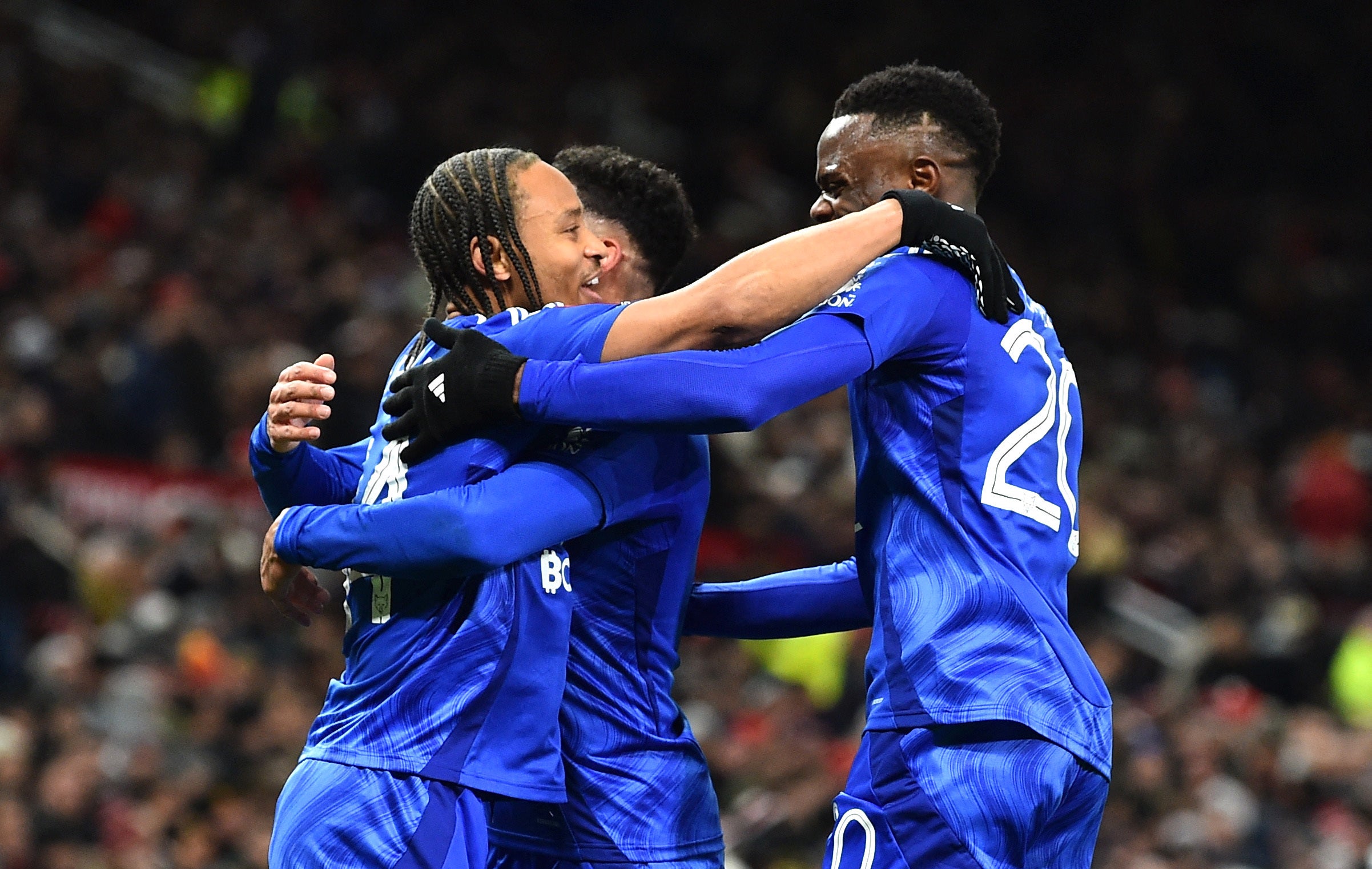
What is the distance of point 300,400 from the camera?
3.33 m

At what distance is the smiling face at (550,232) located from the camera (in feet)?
11.0

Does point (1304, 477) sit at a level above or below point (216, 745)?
below

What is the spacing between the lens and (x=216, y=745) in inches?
325

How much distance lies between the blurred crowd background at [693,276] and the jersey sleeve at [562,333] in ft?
15.8

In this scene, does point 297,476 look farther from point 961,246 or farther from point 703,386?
point 961,246

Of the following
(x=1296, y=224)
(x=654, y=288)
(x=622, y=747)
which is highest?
(x=654, y=288)

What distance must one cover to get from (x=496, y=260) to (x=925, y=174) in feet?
2.93

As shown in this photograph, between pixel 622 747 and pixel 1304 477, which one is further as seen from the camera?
pixel 1304 477

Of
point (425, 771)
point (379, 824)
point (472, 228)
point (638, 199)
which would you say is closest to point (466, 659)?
point (425, 771)

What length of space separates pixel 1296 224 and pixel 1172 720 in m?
7.25

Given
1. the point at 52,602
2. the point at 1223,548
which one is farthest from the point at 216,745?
the point at 1223,548

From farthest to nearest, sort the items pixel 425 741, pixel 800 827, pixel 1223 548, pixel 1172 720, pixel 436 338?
pixel 1223 548 → pixel 1172 720 → pixel 800 827 → pixel 436 338 → pixel 425 741

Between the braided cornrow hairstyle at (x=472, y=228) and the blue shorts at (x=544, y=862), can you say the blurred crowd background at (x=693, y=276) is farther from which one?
the braided cornrow hairstyle at (x=472, y=228)

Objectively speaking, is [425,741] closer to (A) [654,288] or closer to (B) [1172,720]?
(A) [654,288]
